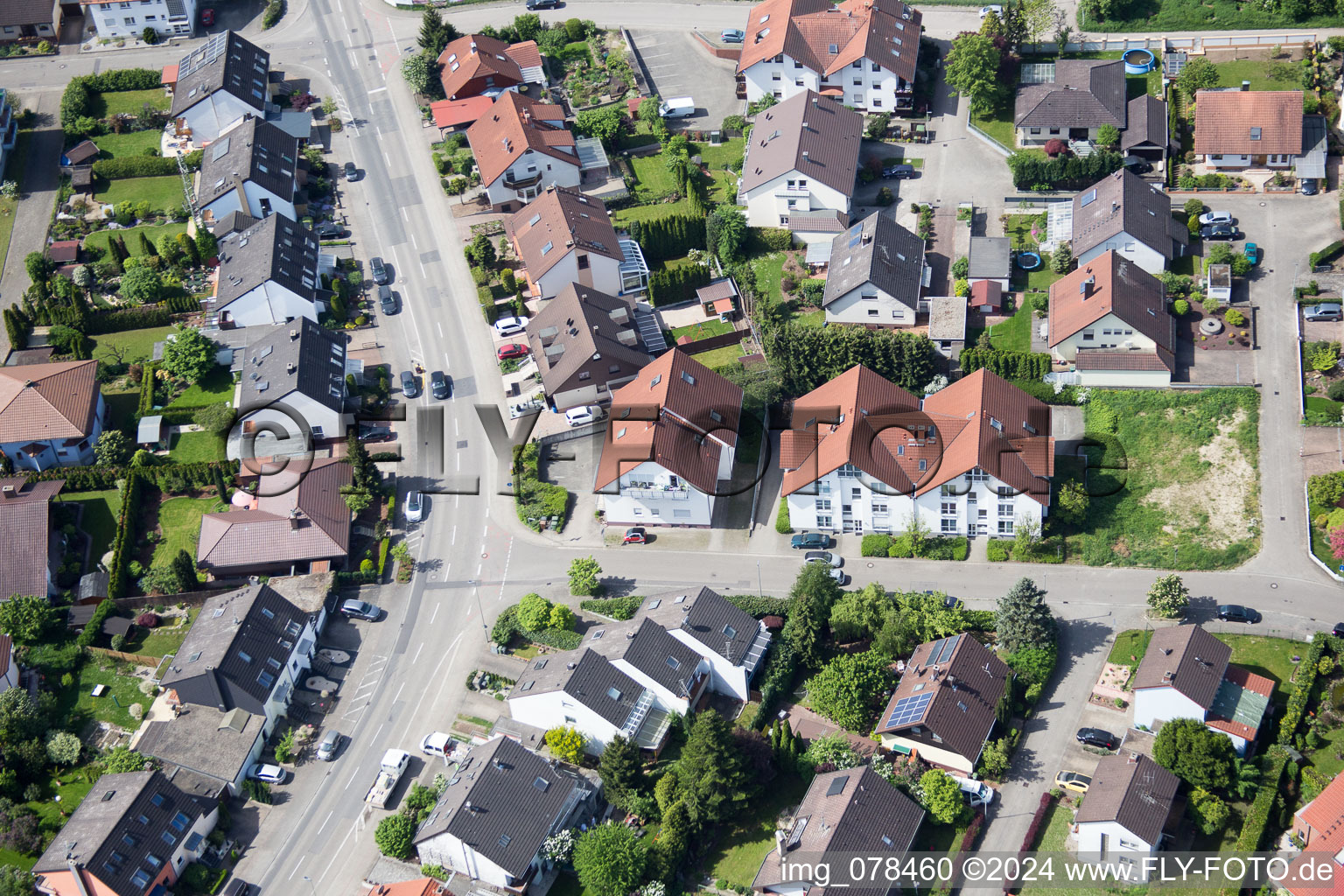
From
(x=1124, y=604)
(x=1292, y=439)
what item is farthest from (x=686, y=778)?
(x=1292, y=439)

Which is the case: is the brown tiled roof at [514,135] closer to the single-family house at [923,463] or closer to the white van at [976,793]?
the single-family house at [923,463]

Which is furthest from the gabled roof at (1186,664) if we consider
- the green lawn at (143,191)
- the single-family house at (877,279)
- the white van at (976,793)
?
the green lawn at (143,191)

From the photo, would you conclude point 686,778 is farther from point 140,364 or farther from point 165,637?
point 140,364

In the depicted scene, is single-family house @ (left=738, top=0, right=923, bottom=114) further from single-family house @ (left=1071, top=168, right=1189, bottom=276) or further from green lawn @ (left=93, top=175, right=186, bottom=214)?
green lawn @ (left=93, top=175, right=186, bottom=214)

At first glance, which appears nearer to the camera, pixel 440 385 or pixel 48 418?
pixel 48 418

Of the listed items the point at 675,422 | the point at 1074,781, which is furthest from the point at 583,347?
the point at 1074,781

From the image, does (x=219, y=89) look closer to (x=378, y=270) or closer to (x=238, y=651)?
(x=378, y=270)
